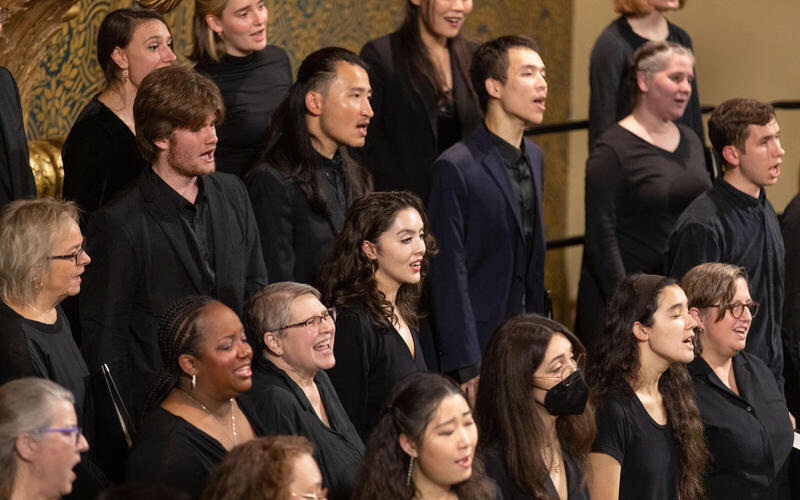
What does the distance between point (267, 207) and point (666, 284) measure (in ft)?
3.91

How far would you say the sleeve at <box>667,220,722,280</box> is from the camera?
455 cm

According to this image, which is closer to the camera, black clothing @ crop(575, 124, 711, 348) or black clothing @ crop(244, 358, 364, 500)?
black clothing @ crop(244, 358, 364, 500)

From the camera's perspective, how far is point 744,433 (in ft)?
13.3

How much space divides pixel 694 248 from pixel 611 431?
40.5 inches

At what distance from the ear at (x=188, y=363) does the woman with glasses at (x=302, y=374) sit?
0.27 metres

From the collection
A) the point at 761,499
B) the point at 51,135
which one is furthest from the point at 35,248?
the point at 761,499

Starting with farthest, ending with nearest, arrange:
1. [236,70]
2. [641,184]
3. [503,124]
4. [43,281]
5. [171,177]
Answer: [641,184] < [503,124] < [236,70] < [171,177] < [43,281]

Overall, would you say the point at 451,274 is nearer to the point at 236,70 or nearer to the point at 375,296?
the point at 375,296

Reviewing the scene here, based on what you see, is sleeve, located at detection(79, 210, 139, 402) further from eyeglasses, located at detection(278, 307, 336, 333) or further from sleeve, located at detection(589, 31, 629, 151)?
sleeve, located at detection(589, 31, 629, 151)

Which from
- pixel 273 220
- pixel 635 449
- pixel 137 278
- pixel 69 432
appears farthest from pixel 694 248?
pixel 69 432

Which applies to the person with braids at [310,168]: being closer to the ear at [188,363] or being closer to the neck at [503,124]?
the neck at [503,124]

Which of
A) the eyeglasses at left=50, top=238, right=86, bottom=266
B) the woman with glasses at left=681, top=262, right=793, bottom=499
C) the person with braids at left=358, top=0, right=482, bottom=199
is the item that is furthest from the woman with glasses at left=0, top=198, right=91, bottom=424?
the woman with glasses at left=681, top=262, right=793, bottom=499

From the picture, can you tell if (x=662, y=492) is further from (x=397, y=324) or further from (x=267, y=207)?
(x=267, y=207)

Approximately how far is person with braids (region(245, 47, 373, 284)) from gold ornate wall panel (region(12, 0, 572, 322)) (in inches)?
37.5
